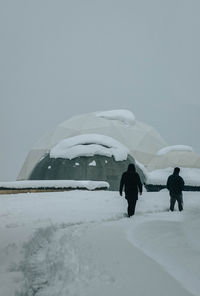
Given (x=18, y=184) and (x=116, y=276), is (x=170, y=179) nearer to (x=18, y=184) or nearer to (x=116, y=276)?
(x=116, y=276)

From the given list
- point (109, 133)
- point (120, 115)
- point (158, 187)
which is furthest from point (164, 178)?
point (120, 115)

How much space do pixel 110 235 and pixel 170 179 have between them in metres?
7.43

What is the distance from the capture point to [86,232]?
8.54 meters

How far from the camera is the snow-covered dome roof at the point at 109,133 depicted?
62156 millimetres

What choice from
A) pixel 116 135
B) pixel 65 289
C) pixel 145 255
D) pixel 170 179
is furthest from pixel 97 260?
pixel 116 135

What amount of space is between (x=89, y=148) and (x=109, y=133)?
2564 cm

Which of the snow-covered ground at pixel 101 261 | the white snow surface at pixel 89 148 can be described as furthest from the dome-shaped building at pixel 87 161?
the snow-covered ground at pixel 101 261

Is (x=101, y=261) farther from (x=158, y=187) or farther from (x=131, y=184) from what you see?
(x=158, y=187)

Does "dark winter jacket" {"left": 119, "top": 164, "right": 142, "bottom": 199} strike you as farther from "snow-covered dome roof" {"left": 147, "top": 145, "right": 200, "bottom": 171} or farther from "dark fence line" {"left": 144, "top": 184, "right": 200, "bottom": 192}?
"snow-covered dome roof" {"left": 147, "top": 145, "right": 200, "bottom": 171}

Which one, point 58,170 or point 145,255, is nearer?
point 145,255

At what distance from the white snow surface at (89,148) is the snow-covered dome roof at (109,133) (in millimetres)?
22999

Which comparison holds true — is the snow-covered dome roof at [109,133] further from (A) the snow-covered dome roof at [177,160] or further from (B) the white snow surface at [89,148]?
(B) the white snow surface at [89,148]

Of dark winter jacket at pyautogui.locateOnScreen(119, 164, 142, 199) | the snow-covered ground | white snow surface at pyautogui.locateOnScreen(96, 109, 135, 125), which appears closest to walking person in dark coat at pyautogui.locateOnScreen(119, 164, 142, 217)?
dark winter jacket at pyautogui.locateOnScreen(119, 164, 142, 199)

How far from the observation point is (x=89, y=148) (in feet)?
119
